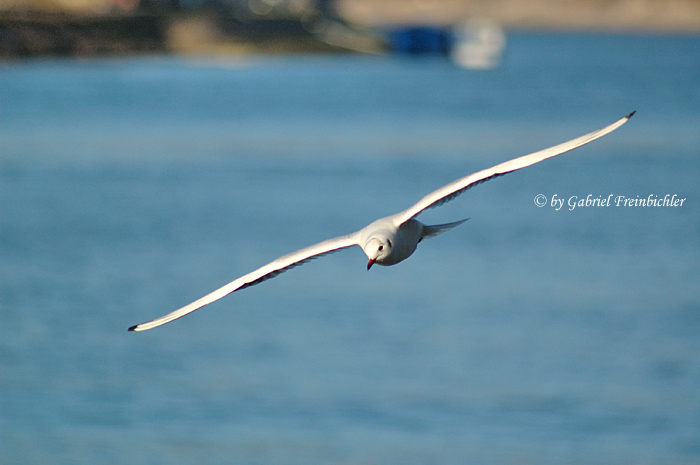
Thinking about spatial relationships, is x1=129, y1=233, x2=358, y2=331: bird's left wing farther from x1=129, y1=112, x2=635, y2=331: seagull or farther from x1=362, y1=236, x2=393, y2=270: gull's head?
x1=362, y1=236, x2=393, y2=270: gull's head

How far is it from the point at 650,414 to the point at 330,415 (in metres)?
5.93

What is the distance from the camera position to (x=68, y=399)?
22.1m

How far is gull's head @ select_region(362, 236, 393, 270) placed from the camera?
879 centimetres

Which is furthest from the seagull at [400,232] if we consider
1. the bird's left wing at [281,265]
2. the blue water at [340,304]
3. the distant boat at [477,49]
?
the distant boat at [477,49]

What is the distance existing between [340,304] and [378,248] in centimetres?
1817

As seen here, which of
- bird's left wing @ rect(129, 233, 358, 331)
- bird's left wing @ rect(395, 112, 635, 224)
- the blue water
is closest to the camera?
bird's left wing @ rect(395, 112, 635, 224)

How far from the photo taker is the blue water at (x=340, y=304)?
66.2 ft

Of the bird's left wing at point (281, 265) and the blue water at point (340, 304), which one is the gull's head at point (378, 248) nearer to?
the bird's left wing at point (281, 265)

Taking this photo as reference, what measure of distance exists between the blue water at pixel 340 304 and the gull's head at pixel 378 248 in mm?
10470

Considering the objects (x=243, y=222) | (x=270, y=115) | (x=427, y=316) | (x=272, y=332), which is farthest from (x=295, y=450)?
(x=270, y=115)

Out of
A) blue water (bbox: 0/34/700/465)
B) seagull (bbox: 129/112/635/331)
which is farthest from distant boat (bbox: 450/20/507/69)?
seagull (bbox: 129/112/635/331)

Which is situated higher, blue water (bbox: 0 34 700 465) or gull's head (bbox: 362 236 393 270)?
blue water (bbox: 0 34 700 465)

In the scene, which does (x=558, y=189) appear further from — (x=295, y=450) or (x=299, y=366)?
(x=295, y=450)

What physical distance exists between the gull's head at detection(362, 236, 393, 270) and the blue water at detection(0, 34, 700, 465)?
1047 centimetres
